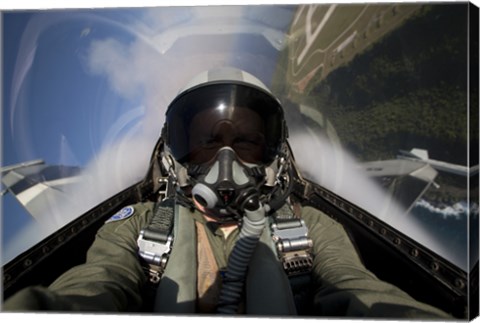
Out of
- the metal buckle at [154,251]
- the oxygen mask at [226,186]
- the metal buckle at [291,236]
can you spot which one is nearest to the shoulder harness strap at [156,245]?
the metal buckle at [154,251]

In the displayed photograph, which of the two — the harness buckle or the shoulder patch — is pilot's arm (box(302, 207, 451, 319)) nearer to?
the harness buckle

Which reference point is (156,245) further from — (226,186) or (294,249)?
(294,249)

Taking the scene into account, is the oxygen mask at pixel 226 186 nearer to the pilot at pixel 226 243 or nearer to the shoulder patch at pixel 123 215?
the pilot at pixel 226 243

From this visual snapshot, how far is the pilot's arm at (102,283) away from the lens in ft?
2.72

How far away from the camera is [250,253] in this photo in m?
1.19

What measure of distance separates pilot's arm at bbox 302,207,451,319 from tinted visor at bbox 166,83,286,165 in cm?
39

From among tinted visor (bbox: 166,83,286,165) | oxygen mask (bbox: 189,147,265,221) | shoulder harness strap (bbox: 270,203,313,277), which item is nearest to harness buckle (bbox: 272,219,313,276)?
shoulder harness strap (bbox: 270,203,313,277)

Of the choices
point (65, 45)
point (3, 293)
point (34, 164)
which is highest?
point (65, 45)

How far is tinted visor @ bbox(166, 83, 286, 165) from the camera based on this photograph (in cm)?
131

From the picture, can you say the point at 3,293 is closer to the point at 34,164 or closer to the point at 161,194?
the point at 34,164

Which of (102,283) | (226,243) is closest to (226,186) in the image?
(226,243)

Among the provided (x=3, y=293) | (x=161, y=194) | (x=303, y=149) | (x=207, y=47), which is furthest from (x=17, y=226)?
(x=303, y=149)

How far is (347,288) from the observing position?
1020mm

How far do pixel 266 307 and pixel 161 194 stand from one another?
1.12 meters
